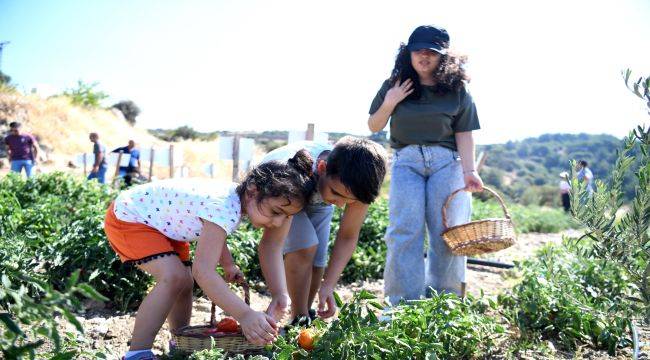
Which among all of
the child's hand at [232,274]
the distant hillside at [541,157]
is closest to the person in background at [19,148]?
the child's hand at [232,274]

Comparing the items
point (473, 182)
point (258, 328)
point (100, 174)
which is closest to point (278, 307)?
point (258, 328)

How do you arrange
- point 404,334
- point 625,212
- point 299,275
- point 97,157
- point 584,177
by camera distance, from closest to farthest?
1. point 625,212
2. point 584,177
3. point 404,334
4. point 299,275
5. point 97,157

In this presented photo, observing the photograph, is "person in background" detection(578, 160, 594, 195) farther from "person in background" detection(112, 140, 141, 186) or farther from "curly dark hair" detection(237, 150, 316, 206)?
"person in background" detection(112, 140, 141, 186)

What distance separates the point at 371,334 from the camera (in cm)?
208

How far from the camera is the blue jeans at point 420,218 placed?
3.24m

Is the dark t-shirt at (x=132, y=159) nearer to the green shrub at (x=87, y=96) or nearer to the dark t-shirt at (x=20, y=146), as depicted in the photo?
the dark t-shirt at (x=20, y=146)

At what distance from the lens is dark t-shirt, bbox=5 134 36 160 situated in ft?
31.1

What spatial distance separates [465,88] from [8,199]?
2996mm

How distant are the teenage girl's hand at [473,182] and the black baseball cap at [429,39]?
26.5 inches

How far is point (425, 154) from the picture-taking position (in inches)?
129

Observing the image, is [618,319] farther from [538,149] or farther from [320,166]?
[538,149]

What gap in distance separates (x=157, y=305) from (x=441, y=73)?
1876 mm

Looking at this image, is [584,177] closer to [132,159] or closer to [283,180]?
[283,180]

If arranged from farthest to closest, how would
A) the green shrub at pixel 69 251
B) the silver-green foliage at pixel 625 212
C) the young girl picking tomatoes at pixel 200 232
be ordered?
the green shrub at pixel 69 251, the young girl picking tomatoes at pixel 200 232, the silver-green foliage at pixel 625 212
